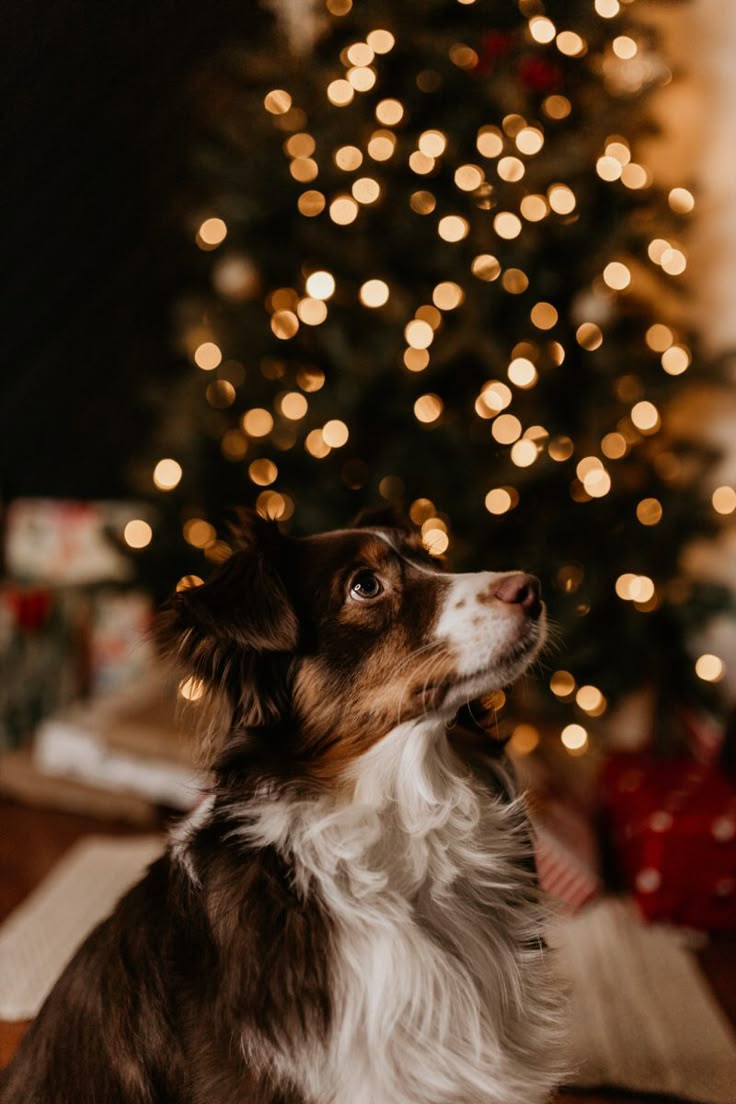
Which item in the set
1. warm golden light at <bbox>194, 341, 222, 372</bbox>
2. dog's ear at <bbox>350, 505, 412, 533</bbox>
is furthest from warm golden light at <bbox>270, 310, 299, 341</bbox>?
dog's ear at <bbox>350, 505, 412, 533</bbox>

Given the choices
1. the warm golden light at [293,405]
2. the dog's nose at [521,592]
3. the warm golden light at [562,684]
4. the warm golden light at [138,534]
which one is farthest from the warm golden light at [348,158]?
the dog's nose at [521,592]

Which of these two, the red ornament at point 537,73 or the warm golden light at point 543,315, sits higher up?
the red ornament at point 537,73

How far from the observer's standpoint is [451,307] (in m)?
2.85

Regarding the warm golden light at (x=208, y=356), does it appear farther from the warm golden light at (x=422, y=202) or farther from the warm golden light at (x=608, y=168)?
the warm golden light at (x=608, y=168)

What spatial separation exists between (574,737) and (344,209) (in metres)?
1.86

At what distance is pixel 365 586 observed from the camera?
150cm

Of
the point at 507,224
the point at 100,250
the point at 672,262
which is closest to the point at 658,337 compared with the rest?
the point at 672,262

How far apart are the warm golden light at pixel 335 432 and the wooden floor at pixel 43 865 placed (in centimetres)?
153

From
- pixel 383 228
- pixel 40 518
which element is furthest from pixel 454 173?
pixel 40 518

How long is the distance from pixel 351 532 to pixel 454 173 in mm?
1730

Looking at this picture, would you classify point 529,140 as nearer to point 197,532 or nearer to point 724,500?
point 724,500

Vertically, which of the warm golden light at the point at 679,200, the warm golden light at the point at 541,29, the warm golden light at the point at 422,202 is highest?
the warm golden light at the point at 541,29

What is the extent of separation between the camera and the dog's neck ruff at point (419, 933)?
1299mm

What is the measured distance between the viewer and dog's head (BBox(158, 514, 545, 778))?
4.46ft
